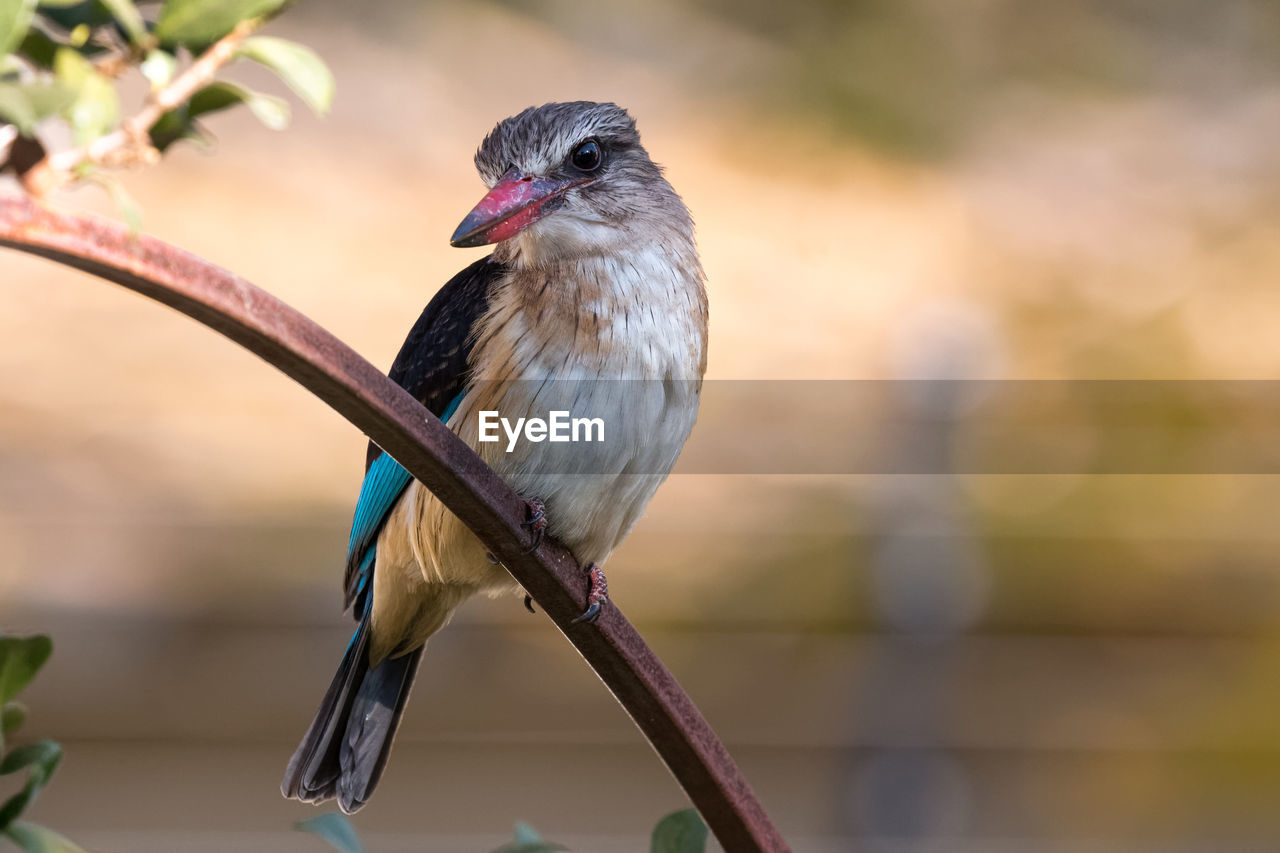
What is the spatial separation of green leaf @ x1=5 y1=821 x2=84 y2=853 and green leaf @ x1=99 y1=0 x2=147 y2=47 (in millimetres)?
297

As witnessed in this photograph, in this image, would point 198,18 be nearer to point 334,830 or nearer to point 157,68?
point 157,68

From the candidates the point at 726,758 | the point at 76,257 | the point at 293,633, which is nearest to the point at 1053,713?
the point at 293,633

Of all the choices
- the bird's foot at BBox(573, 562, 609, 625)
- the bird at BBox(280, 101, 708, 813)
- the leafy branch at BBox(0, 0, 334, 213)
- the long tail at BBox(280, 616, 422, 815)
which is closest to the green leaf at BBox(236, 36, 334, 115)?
the leafy branch at BBox(0, 0, 334, 213)

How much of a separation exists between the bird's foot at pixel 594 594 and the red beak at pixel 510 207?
10.8 inches

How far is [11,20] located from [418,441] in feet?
0.87

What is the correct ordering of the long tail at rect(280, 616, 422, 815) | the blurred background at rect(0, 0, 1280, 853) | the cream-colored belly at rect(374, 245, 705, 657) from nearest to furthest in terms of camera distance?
the cream-colored belly at rect(374, 245, 705, 657)
the long tail at rect(280, 616, 422, 815)
the blurred background at rect(0, 0, 1280, 853)

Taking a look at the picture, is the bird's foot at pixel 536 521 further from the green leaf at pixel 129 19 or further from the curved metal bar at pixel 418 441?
the green leaf at pixel 129 19

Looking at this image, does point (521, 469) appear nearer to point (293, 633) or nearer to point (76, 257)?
point (76, 257)

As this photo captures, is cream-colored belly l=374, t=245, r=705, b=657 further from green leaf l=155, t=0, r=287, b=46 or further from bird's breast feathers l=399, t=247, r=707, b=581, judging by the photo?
green leaf l=155, t=0, r=287, b=46

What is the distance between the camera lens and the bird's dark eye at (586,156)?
1292mm

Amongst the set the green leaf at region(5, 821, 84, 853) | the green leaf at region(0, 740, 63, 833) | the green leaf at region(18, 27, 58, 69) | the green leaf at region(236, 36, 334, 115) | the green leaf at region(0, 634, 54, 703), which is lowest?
the green leaf at region(5, 821, 84, 853)

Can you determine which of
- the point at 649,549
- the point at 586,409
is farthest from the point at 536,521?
the point at 649,549

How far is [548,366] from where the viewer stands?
1194mm

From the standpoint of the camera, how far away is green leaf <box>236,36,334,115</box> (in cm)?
45
